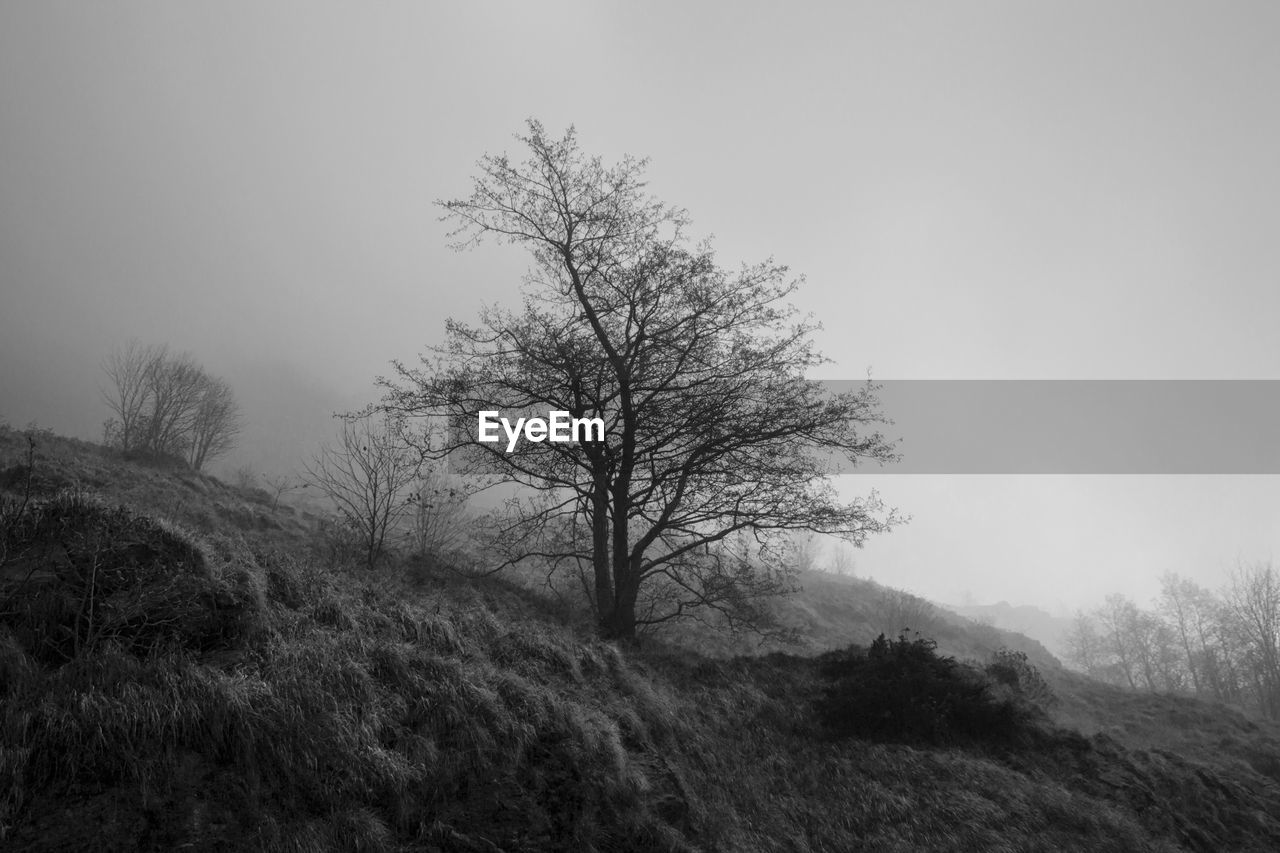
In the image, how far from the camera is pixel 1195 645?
2210 inches

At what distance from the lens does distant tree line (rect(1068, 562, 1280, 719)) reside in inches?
1659

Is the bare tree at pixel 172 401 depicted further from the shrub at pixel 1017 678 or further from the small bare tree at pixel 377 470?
the shrub at pixel 1017 678

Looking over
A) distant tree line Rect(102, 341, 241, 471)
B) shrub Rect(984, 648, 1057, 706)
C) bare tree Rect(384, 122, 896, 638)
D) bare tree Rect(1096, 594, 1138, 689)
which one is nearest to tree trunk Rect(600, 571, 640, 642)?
bare tree Rect(384, 122, 896, 638)

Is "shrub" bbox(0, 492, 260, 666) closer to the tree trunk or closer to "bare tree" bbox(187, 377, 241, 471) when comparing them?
the tree trunk

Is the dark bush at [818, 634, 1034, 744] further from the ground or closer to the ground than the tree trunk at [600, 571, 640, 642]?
closer to the ground

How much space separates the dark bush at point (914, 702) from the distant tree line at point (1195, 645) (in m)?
37.6

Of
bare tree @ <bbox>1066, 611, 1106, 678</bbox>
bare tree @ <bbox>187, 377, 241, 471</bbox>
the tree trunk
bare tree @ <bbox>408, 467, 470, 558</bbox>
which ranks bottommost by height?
bare tree @ <bbox>1066, 611, 1106, 678</bbox>

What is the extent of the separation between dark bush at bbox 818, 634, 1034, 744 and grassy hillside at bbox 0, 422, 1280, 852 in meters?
0.04

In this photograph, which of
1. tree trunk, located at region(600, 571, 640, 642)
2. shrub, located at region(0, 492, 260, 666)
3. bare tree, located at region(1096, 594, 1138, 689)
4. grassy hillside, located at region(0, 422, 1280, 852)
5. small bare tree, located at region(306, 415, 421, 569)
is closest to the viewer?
grassy hillside, located at region(0, 422, 1280, 852)

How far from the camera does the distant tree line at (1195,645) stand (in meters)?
42.1

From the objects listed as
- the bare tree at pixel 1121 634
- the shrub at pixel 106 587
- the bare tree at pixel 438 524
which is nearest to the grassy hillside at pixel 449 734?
the shrub at pixel 106 587

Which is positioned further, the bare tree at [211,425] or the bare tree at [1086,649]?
the bare tree at [1086,649]

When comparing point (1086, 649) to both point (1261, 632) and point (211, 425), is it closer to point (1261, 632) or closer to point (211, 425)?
point (1261, 632)

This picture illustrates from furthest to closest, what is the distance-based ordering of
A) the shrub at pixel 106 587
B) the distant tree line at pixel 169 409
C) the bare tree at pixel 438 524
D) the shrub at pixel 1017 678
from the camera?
the distant tree line at pixel 169 409, the bare tree at pixel 438 524, the shrub at pixel 1017 678, the shrub at pixel 106 587
